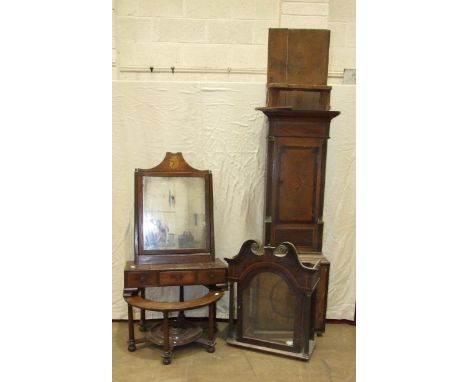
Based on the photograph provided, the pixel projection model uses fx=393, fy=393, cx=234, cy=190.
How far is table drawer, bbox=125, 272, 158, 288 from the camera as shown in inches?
96.7

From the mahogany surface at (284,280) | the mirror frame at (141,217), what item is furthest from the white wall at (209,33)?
the mahogany surface at (284,280)

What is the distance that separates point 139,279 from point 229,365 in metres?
0.76

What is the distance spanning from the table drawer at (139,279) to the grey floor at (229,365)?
17.8 inches

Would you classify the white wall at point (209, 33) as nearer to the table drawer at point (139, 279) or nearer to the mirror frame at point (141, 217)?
the mirror frame at point (141, 217)

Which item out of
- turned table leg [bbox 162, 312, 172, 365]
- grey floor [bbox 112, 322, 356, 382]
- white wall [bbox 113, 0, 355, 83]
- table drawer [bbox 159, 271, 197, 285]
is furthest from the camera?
white wall [bbox 113, 0, 355, 83]


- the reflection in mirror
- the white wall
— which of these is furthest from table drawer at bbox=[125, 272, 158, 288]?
the white wall

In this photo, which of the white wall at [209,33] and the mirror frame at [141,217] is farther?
the white wall at [209,33]

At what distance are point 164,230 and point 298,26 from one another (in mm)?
1830

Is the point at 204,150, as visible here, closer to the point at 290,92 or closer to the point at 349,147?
the point at 290,92

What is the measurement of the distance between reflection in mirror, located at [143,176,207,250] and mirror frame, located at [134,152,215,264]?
0.02 meters

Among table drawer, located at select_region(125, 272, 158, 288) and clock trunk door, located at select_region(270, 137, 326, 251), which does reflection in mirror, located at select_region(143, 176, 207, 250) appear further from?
clock trunk door, located at select_region(270, 137, 326, 251)

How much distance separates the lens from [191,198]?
271 centimetres

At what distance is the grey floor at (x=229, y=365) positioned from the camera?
7.38 ft
